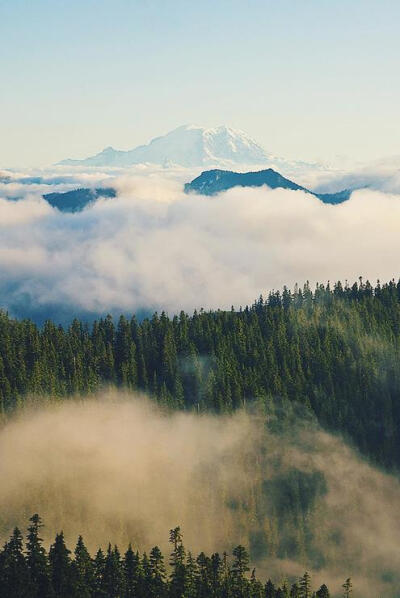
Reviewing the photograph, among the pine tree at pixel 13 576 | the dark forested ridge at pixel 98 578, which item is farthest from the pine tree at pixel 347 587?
the pine tree at pixel 13 576

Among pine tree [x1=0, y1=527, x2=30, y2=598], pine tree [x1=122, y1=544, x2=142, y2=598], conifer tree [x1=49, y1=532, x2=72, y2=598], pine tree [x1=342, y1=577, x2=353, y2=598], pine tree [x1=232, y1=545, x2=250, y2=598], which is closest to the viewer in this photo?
pine tree [x1=0, y1=527, x2=30, y2=598]

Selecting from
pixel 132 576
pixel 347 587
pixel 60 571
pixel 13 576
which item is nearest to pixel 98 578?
pixel 132 576

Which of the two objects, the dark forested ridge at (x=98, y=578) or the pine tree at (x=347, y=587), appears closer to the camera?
the dark forested ridge at (x=98, y=578)

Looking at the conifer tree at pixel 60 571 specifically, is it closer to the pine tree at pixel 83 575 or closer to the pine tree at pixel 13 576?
the pine tree at pixel 83 575

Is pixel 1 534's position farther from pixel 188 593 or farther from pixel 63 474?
pixel 188 593

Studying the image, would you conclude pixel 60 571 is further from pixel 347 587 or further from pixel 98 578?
pixel 347 587

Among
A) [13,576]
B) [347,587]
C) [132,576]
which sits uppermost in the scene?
[13,576]

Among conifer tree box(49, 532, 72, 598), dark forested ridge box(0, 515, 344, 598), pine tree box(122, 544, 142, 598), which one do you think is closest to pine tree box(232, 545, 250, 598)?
dark forested ridge box(0, 515, 344, 598)

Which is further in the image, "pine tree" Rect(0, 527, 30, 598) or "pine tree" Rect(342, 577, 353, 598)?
"pine tree" Rect(342, 577, 353, 598)

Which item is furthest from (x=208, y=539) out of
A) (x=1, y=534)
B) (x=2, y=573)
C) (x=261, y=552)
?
(x=2, y=573)

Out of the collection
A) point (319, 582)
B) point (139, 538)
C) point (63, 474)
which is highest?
point (63, 474)

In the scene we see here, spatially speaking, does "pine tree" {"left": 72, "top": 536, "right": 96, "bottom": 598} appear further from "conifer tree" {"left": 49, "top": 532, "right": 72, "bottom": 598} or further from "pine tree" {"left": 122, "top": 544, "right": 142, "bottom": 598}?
"pine tree" {"left": 122, "top": 544, "right": 142, "bottom": 598}
